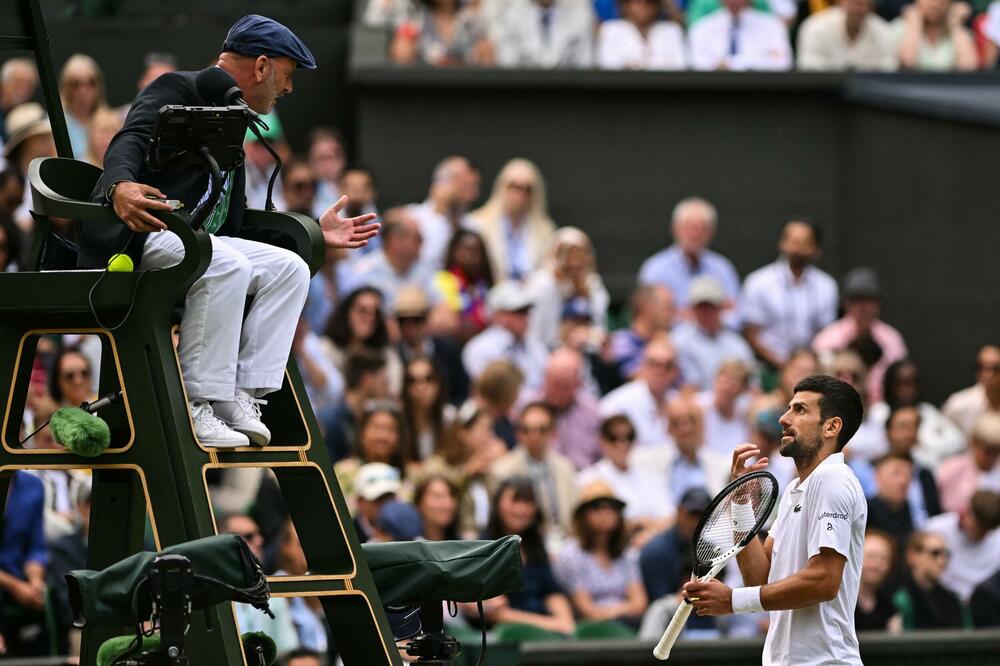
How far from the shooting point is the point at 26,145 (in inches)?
515

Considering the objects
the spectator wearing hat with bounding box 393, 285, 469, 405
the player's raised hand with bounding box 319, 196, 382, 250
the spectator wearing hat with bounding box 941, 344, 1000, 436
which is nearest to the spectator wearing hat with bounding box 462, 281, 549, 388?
the spectator wearing hat with bounding box 393, 285, 469, 405

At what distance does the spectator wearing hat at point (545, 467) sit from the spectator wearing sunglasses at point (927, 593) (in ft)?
6.73

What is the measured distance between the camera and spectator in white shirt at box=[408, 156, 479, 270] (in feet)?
46.9

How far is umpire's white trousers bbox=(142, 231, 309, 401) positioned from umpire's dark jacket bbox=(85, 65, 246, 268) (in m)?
0.11

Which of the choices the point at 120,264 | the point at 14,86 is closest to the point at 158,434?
the point at 120,264

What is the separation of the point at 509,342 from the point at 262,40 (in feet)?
23.1

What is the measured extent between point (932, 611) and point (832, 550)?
18.7 feet

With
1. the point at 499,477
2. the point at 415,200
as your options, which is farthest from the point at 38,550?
the point at 415,200

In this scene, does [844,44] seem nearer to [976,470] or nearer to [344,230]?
[976,470]

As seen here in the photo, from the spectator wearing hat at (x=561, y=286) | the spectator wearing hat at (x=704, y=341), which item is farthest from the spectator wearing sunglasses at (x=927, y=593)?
the spectator wearing hat at (x=561, y=286)

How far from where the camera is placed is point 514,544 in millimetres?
6953

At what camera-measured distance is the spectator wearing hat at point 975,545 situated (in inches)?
497

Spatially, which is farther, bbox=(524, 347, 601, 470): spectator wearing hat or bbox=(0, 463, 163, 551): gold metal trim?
bbox=(524, 347, 601, 470): spectator wearing hat

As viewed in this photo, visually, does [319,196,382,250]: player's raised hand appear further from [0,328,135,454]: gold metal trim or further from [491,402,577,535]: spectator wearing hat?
[491,402,577,535]: spectator wearing hat
